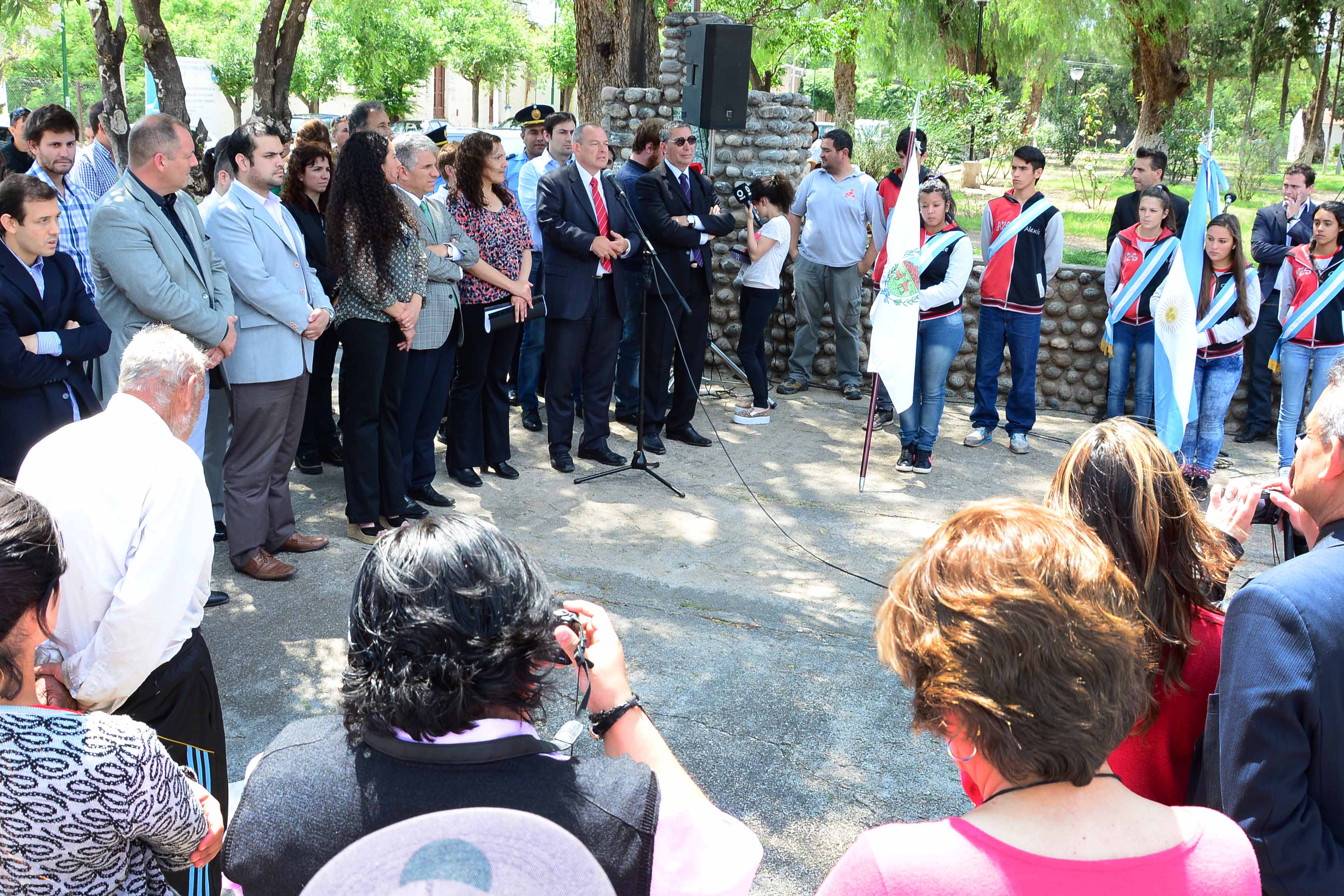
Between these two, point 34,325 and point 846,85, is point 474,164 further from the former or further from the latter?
point 846,85

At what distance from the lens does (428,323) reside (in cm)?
562

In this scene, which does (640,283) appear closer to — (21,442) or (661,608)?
(661,608)

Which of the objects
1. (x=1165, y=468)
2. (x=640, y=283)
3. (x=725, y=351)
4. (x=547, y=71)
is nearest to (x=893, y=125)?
(x=725, y=351)

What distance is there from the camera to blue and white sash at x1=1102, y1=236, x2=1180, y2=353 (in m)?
7.12

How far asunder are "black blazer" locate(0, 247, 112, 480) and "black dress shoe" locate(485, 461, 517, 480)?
2.57m

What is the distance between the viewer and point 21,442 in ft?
13.5

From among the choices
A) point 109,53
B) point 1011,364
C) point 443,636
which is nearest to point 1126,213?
point 1011,364

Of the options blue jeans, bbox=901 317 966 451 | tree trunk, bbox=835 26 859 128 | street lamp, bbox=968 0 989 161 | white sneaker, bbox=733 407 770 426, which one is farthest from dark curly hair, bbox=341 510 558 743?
tree trunk, bbox=835 26 859 128

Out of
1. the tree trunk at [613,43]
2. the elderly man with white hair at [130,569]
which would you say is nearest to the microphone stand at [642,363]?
the elderly man with white hair at [130,569]

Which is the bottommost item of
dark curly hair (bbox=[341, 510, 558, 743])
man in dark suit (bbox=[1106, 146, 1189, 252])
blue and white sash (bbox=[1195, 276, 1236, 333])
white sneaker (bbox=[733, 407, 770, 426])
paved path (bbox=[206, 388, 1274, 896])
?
paved path (bbox=[206, 388, 1274, 896])

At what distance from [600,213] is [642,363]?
35.6 inches

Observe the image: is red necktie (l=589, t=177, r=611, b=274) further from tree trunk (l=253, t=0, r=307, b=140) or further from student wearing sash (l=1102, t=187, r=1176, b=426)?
tree trunk (l=253, t=0, r=307, b=140)

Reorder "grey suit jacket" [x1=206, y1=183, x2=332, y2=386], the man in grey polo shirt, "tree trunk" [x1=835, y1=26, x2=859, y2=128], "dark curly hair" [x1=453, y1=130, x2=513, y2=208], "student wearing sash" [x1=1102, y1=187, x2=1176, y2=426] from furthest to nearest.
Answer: "tree trunk" [x1=835, y1=26, x2=859, y2=128] → the man in grey polo shirt → "student wearing sash" [x1=1102, y1=187, x2=1176, y2=426] → "dark curly hair" [x1=453, y1=130, x2=513, y2=208] → "grey suit jacket" [x1=206, y1=183, x2=332, y2=386]

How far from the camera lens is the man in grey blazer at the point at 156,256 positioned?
14.6 feet
